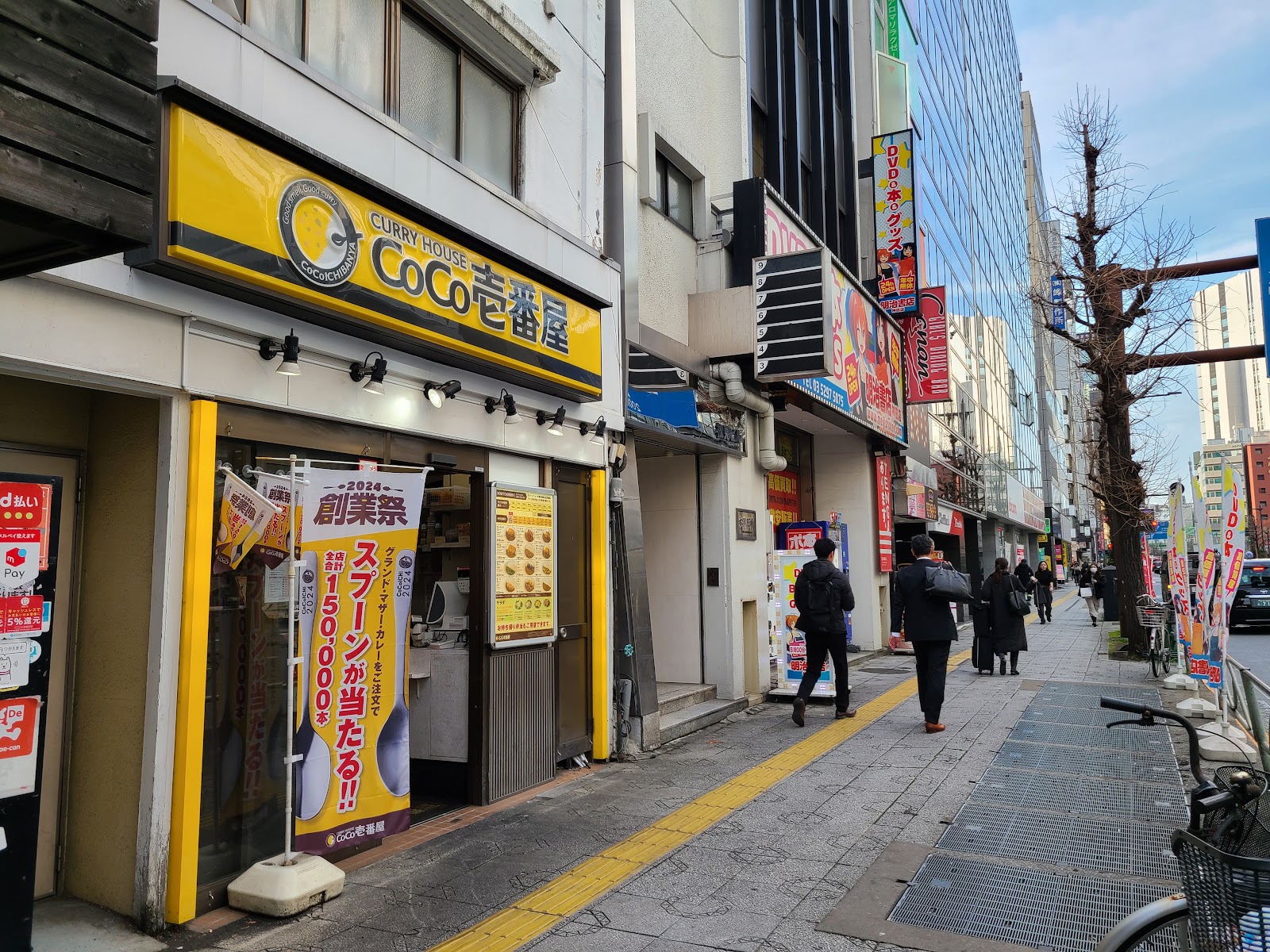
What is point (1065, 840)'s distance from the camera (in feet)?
18.2

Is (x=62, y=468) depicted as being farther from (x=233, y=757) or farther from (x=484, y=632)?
(x=484, y=632)

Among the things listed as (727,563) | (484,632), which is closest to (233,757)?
(484,632)

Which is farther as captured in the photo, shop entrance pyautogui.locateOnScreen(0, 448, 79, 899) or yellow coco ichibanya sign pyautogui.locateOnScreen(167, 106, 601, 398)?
shop entrance pyautogui.locateOnScreen(0, 448, 79, 899)

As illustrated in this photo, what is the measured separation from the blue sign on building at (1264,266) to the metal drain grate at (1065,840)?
19.9ft

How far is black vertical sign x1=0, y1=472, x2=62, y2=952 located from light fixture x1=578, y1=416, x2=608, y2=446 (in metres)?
4.76

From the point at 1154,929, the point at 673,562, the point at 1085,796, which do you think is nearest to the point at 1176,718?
the point at 1154,929

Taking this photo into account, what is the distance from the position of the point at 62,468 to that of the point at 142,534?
0.70 meters

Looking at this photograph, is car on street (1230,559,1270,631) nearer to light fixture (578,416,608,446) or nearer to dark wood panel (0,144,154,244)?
light fixture (578,416,608,446)

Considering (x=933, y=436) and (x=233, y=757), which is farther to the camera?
(x=933, y=436)

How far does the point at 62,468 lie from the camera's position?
4734 mm

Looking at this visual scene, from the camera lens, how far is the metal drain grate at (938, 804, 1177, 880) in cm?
511

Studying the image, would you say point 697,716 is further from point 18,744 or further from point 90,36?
point 90,36

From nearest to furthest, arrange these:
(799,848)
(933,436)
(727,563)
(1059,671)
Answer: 1. (799,848)
2. (727,563)
3. (1059,671)
4. (933,436)

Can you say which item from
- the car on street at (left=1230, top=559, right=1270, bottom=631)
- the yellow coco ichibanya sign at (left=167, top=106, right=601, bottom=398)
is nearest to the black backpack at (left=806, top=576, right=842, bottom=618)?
the yellow coco ichibanya sign at (left=167, top=106, right=601, bottom=398)
